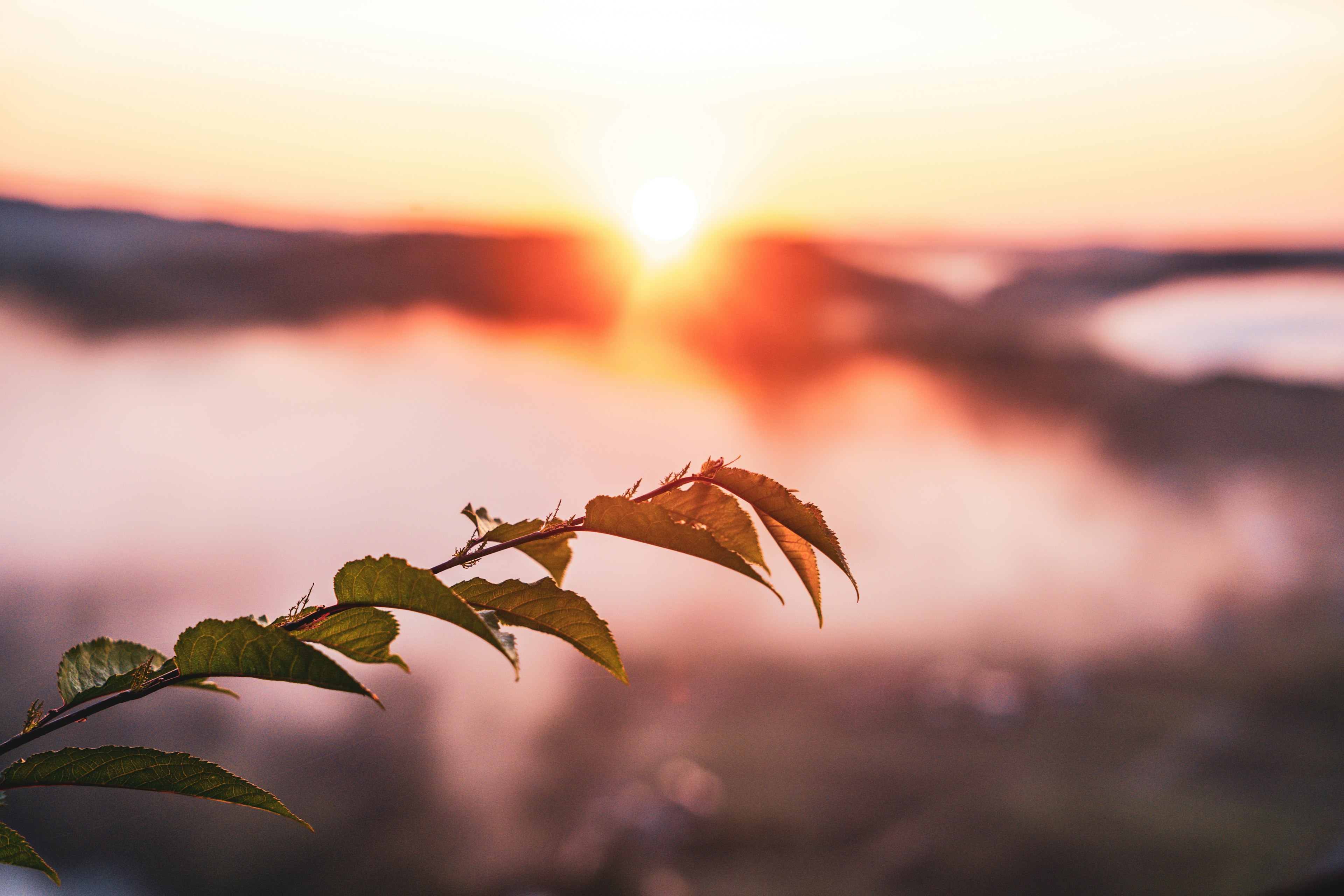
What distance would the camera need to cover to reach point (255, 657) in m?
0.30

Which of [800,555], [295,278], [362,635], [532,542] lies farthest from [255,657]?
[295,278]

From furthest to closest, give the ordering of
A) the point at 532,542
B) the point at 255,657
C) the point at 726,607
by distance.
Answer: the point at 726,607 → the point at 532,542 → the point at 255,657

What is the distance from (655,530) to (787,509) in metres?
0.07

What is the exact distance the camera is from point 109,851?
2.67 meters

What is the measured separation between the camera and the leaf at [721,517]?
15.0 inches

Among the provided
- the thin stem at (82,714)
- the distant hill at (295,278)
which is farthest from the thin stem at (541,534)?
A: the distant hill at (295,278)

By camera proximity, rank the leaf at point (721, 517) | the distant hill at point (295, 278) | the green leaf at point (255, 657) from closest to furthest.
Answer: the green leaf at point (255, 657)
the leaf at point (721, 517)
the distant hill at point (295, 278)


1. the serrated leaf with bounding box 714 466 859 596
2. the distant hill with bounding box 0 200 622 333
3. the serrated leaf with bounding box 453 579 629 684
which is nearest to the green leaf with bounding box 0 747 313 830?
the serrated leaf with bounding box 453 579 629 684

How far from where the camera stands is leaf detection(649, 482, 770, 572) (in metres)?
0.38

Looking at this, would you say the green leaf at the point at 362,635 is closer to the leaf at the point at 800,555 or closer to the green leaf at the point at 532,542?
the green leaf at the point at 532,542

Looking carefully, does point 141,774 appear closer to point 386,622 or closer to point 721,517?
point 386,622

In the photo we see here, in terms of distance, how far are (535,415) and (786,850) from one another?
5.41 metres

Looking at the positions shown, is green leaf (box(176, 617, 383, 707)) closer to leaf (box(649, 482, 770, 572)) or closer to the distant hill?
leaf (box(649, 482, 770, 572))

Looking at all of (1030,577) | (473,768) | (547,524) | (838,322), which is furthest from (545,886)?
(1030,577)
